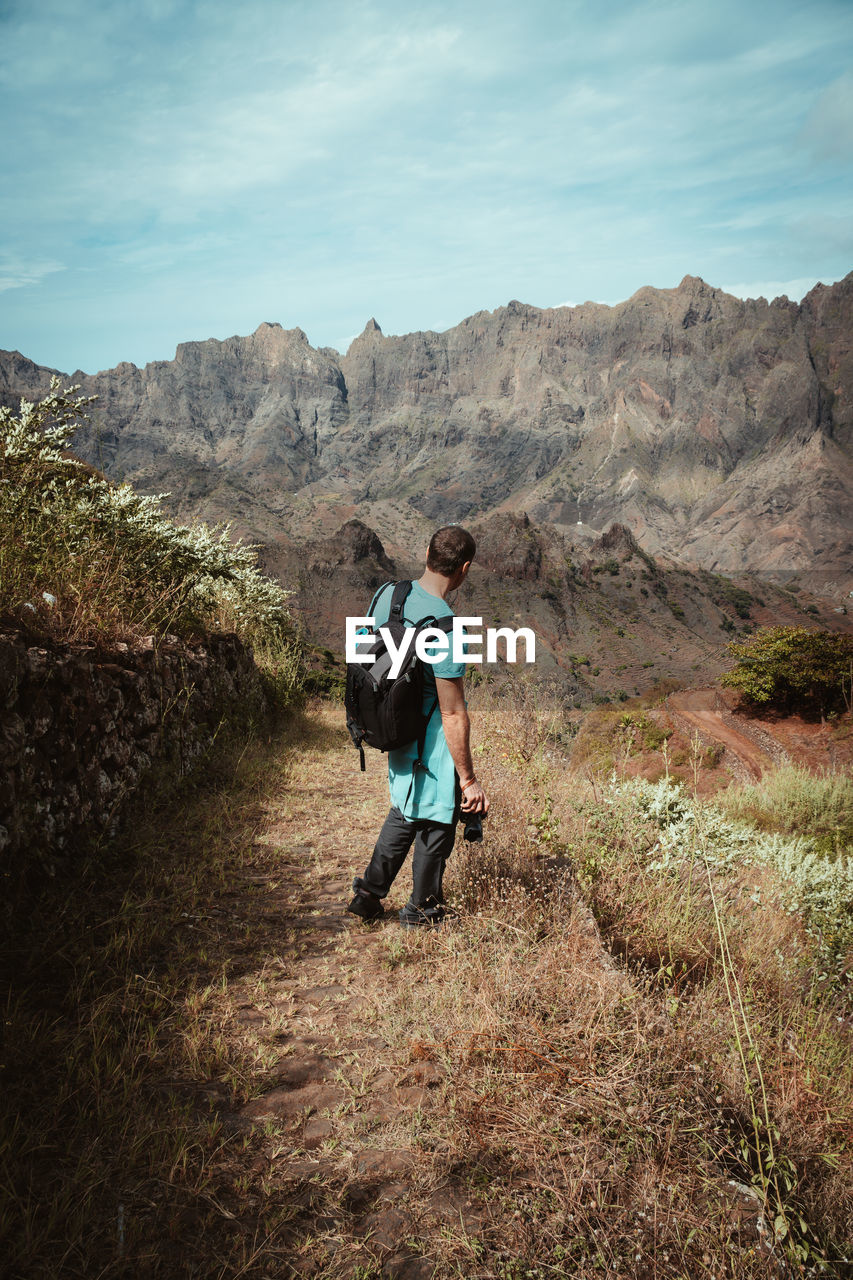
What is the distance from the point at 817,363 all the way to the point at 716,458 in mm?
39080

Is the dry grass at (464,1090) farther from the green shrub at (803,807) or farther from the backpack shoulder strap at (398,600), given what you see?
the green shrub at (803,807)

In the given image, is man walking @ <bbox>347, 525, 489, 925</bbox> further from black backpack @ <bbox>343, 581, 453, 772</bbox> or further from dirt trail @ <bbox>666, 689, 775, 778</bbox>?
dirt trail @ <bbox>666, 689, 775, 778</bbox>

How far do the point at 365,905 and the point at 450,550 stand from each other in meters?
1.99

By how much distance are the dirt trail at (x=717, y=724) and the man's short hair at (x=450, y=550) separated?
568cm

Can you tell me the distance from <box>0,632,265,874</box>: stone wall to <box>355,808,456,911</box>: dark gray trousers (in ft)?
5.31

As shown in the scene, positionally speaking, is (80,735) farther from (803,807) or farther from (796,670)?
(796,670)

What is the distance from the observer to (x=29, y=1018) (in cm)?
226

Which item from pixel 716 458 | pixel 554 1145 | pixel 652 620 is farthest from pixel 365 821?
pixel 716 458

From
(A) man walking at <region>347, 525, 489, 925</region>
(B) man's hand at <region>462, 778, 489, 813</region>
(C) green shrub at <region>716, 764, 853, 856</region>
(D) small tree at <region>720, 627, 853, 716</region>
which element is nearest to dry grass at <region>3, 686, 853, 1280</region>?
(A) man walking at <region>347, 525, 489, 925</region>

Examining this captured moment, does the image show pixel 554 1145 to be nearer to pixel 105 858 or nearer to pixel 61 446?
pixel 105 858

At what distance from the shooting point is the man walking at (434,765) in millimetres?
2885

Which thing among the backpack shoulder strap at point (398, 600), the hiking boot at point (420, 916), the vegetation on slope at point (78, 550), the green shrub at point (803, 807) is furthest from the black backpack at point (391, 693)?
the green shrub at point (803, 807)

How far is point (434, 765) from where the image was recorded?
118 inches

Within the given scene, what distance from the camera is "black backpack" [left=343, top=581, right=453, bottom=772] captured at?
2.85 meters
